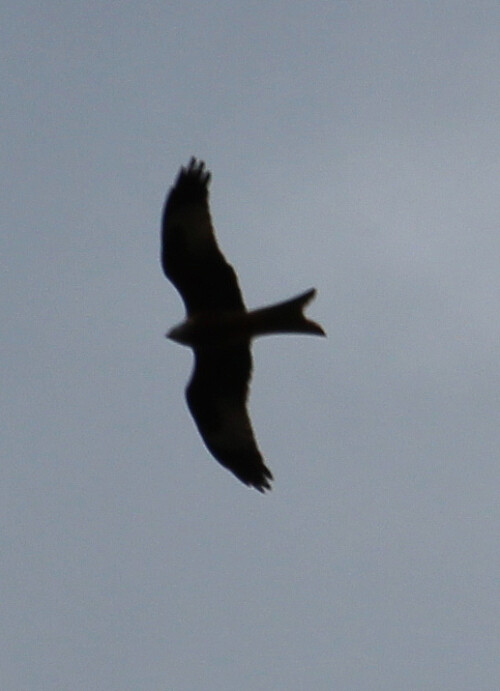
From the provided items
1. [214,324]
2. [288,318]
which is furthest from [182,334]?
[288,318]

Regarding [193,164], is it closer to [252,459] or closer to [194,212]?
[194,212]

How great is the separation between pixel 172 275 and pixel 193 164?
112 cm

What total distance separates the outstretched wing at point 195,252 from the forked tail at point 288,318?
31 cm

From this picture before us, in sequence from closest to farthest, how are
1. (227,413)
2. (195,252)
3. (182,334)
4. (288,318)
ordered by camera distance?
(288,318)
(195,252)
(182,334)
(227,413)

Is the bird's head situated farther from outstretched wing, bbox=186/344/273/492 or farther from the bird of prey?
outstretched wing, bbox=186/344/273/492

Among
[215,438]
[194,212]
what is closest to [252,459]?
[215,438]

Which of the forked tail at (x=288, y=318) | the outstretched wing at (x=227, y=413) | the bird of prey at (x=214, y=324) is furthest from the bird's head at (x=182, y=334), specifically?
the forked tail at (x=288, y=318)

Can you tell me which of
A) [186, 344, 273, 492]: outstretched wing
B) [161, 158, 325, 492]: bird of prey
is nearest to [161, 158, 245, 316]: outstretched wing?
[161, 158, 325, 492]: bird of prey

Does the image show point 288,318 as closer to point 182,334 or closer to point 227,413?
point 182,334

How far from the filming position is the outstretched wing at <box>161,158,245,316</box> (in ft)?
45.4

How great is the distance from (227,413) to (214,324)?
1.09 m

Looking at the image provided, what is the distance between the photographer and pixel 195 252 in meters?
13.9

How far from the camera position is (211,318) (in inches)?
549

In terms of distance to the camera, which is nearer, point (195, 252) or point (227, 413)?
point (195, 252)
